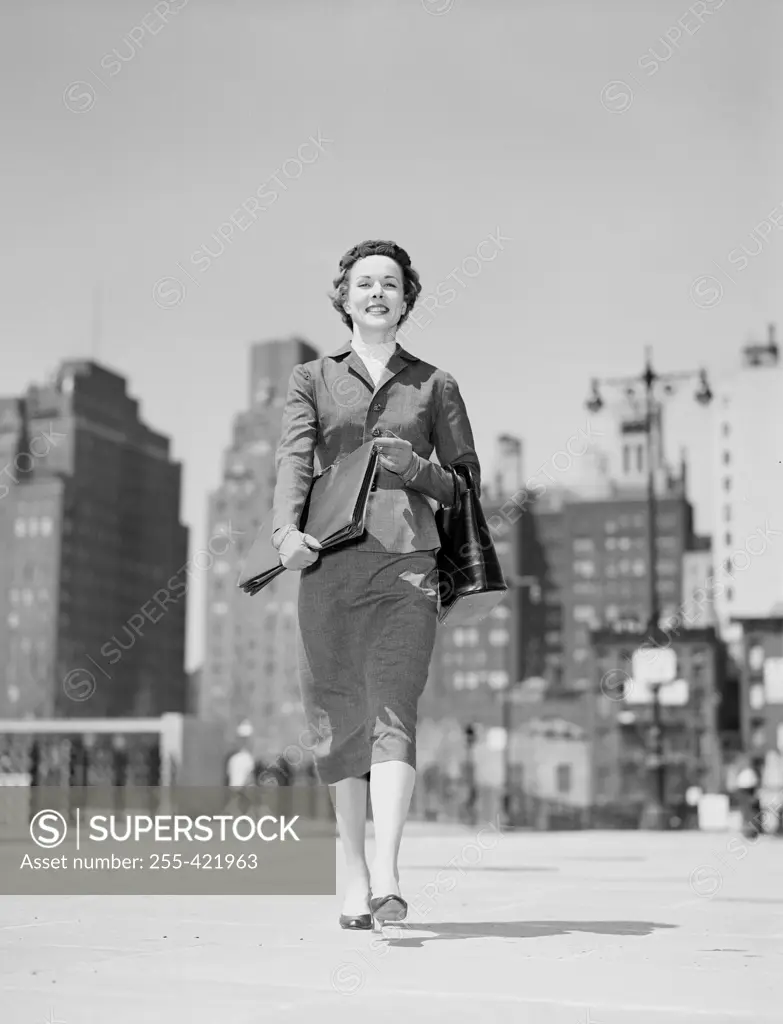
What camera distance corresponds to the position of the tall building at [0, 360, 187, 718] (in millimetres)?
131250

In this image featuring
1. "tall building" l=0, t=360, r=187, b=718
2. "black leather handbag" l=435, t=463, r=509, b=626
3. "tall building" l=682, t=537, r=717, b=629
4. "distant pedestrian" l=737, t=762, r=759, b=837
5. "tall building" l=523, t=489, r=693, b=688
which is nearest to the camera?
"black leather handbag" l=435, t=463, r=509, b=626

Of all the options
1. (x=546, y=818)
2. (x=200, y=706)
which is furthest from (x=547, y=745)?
(x=546, y=818)

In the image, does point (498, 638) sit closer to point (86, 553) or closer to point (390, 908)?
point (86, 553)

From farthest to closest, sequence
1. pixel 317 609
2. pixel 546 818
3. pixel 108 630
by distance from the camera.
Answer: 1. pixel 108 630
2. pixel 546 818
3. pixel 317 609

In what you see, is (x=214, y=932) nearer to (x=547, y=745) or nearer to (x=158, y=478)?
(x=547, y=745)

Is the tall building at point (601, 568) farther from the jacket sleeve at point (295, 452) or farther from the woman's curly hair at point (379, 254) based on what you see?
the jacket sleeve at point (295, 452)

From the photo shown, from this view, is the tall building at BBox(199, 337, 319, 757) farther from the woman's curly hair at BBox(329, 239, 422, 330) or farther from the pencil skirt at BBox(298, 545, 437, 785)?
the pencil skirt at BBox(298, 545, 437, 785)

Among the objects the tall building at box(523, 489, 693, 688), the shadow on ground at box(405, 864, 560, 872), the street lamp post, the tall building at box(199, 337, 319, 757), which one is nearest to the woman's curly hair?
the shadow on ground at box(405, 864, 560, 872)

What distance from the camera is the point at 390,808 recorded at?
14.3 ft

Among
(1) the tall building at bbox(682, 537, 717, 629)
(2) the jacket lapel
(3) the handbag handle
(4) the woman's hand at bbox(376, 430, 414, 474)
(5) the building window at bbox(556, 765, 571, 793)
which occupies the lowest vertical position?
(5) the building window at bbox(556, 765, 571, 793)

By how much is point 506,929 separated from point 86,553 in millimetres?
134848

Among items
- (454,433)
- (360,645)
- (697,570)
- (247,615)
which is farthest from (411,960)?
(697,570)

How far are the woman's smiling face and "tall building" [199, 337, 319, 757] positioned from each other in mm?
124141

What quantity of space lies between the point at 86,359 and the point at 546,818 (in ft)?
410
